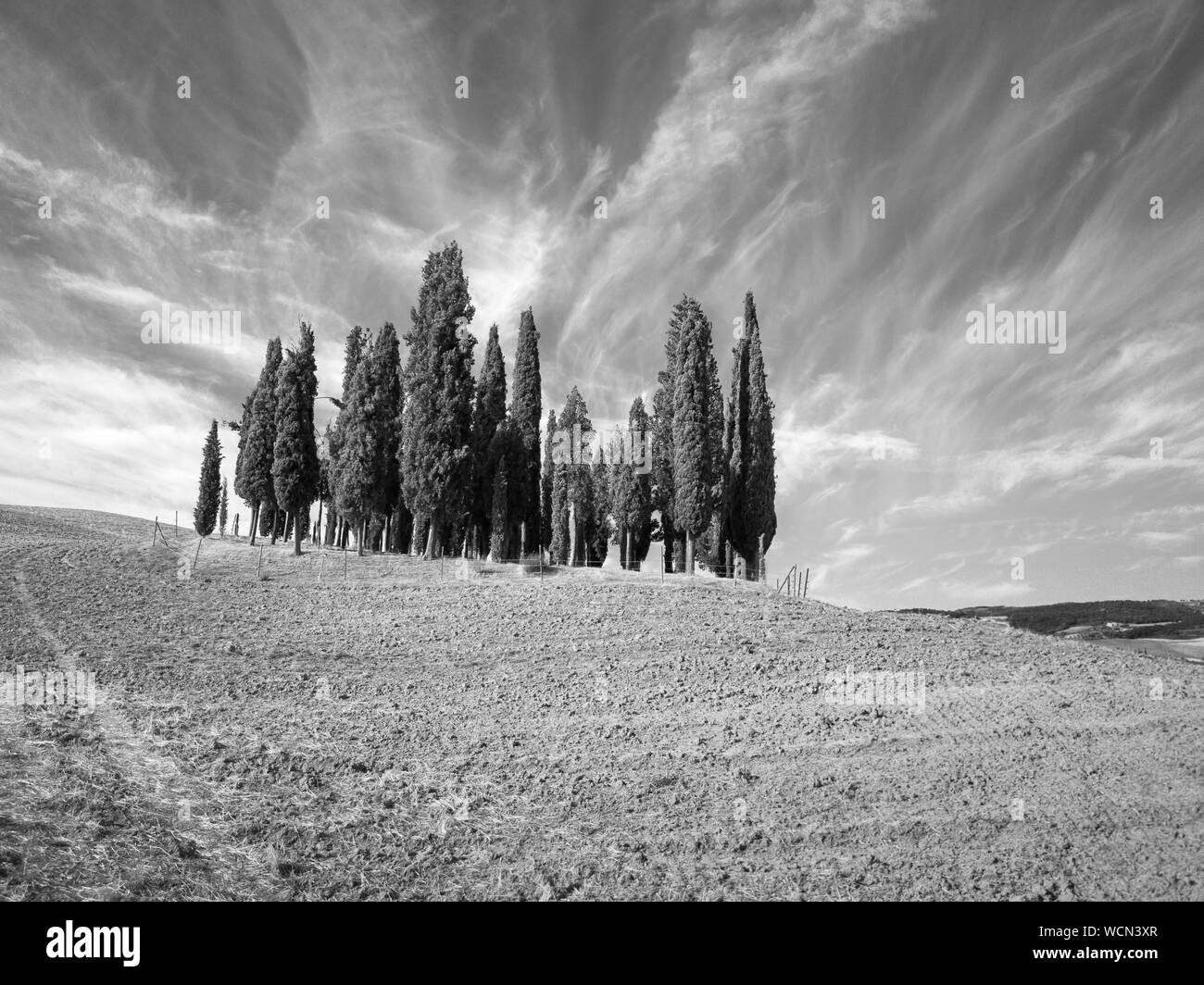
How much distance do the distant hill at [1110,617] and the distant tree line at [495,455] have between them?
13.2 meters

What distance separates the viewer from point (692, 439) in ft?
124

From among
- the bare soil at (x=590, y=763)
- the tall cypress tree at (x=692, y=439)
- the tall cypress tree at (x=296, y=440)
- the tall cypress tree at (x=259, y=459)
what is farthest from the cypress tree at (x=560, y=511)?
the bare soil at (x=590, y=763)

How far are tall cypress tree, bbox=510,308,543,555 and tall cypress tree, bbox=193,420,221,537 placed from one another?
28.7 meters

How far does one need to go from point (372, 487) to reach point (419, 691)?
2613cm

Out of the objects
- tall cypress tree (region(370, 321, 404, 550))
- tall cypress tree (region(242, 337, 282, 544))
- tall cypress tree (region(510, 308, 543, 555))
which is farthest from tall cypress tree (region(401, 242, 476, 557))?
tall cypress tree (region(242, 337, 282, 544))

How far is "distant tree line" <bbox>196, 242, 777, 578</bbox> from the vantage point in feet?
126

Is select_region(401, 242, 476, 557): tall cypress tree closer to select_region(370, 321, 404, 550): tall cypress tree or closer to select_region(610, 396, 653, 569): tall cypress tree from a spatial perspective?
select_region(370, 321, 404, 550): tall cypress tree

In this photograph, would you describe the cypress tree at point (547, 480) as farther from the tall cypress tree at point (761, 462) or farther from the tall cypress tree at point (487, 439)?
the tall cypress tree at point (761, 462)

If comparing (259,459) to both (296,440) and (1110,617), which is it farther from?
(1110,617)
